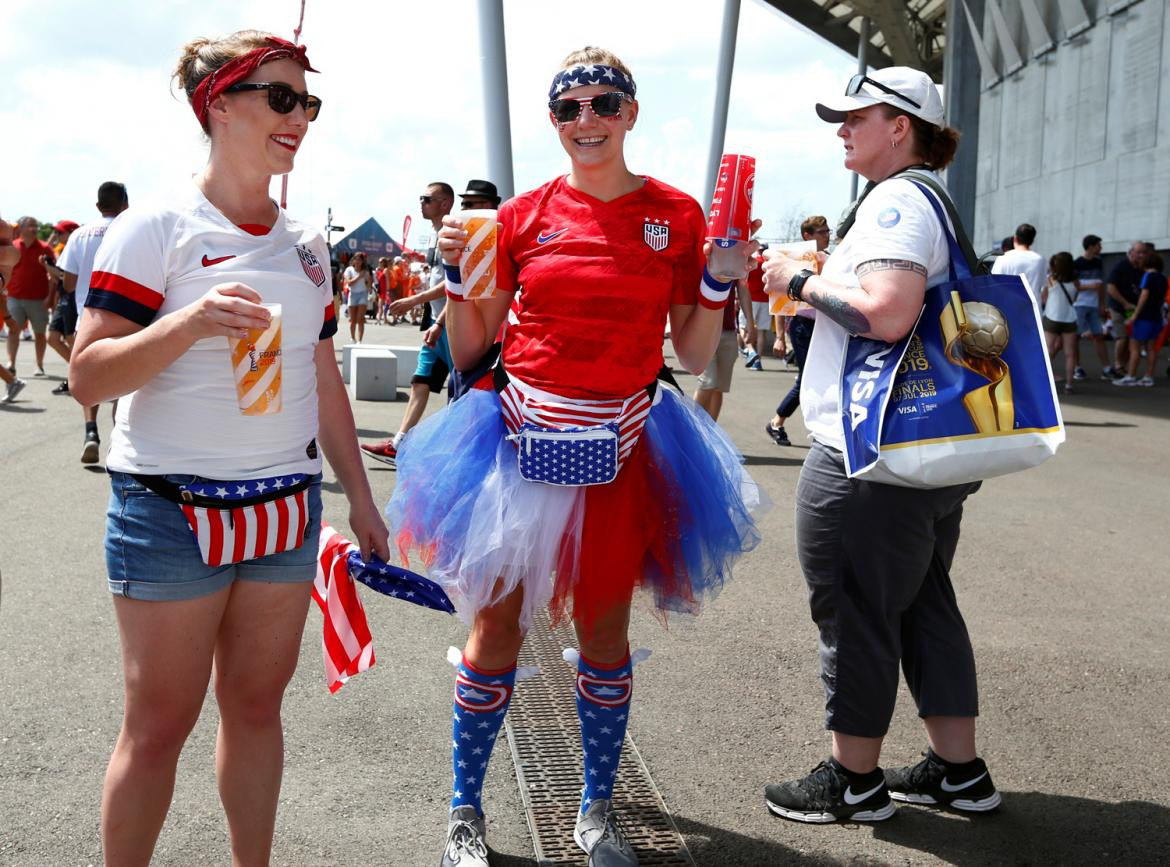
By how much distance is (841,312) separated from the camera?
3314 millimetres

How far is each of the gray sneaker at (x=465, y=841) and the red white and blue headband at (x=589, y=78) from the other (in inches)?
79.6

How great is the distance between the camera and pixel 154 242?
250 centimetres

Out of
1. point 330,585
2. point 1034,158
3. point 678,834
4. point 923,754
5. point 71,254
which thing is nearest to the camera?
point 330,585

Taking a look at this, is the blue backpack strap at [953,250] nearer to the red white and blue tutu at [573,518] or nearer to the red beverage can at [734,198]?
the red beverage can at [734,198]

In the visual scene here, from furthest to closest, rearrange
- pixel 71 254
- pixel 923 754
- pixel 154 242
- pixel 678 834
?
pixel 71 254
pixel 923 754
pixel 678 834
pixel 154 242

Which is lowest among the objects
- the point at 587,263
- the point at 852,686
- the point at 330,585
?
the point at 852,686

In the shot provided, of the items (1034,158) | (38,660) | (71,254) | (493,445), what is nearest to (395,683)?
(38,660)

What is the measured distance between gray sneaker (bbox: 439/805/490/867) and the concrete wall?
73.9ft

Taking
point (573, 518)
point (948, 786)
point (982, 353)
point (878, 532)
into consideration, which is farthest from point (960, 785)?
point (573, 518)

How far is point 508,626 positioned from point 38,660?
254cm

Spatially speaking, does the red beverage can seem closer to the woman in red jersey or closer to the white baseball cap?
the woman in red jersey

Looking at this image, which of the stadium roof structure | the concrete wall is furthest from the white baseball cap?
the stadium roof structure

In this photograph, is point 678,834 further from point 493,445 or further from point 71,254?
point 71,254

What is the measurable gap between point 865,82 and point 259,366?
79.2 inches
